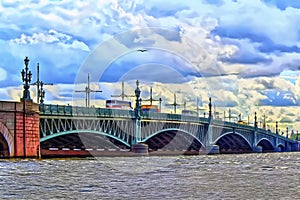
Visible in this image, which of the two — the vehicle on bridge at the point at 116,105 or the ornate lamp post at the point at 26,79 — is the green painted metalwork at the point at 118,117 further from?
the vehicle on bridge at the point at 116,105

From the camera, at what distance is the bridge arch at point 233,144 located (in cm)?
14676

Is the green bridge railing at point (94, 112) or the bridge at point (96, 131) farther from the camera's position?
the green bridge railing at point (94, 112)

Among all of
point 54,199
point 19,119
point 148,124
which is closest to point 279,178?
point 54,199

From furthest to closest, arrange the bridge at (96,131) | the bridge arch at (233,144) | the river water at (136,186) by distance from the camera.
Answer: the bridge arch at (233,144) → the bridge at (96,131) → the river water at (136,186)

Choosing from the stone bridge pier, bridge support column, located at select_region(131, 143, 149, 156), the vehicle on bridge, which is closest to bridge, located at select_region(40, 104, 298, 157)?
bridge support column, located at select_region(131, 143, 149, 156)

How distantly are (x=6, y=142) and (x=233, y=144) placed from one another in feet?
316

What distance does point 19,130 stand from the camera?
67.2m

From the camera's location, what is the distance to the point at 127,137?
91.6 metres

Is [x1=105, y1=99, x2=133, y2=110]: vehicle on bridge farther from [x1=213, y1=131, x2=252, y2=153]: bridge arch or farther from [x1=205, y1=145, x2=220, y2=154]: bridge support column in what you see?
[x1=213, y1=131, x2=252, y2=153]: bridge arch

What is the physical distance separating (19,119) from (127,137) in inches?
1037

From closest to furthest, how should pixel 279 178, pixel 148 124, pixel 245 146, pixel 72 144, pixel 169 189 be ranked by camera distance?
pixel 169 189
pixel 279 178
pixel 72 144
pixel 148 124
pixel 245 146

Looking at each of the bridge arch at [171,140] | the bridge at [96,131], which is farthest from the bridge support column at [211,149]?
the bridge arch at [171,140]

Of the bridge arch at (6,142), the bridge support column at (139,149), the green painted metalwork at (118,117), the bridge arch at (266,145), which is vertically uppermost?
the green painted metalwork at (118,117)

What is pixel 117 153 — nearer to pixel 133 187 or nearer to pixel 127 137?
pixel 127 137
